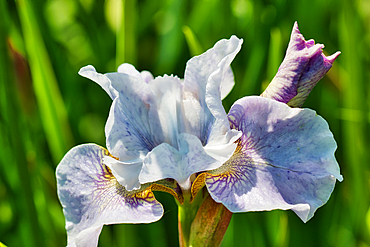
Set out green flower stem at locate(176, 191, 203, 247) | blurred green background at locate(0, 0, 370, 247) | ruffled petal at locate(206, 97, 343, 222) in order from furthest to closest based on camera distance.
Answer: blurred green background at locate(0, 0, 370, 247) < green flower stem at locate(176, 191, 203, 247) < ruffled petal at locate(206, 97, 343, 222)

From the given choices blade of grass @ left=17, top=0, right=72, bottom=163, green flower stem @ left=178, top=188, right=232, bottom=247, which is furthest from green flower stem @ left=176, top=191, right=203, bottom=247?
blade of grass @ left=17, top=0, right=72, bottom=163

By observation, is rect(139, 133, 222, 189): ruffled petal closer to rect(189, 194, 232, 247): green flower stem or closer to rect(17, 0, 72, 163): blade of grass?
rect(189, 194, 232, 247): green flower stem

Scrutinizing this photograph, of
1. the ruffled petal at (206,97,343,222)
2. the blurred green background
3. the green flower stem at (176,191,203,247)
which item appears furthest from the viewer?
the blurred green background

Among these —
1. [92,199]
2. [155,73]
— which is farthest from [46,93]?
[92,199]

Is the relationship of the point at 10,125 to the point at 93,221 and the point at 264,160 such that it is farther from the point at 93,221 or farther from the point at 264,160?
the point at 264,160

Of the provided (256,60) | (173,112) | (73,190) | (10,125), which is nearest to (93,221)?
(73,190)

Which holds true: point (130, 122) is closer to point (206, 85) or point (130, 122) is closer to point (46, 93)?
point (206, 85)

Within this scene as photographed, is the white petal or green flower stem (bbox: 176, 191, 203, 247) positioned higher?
the white petal
